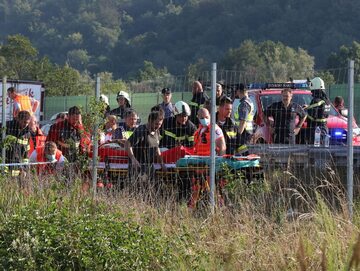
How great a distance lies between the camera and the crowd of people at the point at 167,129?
504 inches

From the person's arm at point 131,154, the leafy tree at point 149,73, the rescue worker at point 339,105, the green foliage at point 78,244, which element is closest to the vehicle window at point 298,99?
the rescue worker at point 339,105

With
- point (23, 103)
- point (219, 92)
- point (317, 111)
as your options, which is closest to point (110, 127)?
point (219, 92)

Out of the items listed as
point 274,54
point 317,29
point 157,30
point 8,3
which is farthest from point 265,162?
point 8,3

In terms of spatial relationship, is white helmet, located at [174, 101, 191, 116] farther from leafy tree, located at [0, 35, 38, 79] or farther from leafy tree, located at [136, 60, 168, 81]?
leafy tree, located at [0, 35, 38, 79]

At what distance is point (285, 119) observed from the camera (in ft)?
46.6

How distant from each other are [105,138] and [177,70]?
9765 centimetres

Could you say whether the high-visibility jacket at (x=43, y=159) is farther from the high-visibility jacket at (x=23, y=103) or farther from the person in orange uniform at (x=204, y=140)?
the high-visibility jacket at (x=23, y=103)

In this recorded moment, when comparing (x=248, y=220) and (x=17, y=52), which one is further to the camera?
(x=17, y=52)

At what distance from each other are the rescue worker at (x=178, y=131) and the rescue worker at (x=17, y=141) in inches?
71.5

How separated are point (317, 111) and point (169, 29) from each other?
11085cm

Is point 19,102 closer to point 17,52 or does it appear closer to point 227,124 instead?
point 227,124

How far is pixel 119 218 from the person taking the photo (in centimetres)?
917

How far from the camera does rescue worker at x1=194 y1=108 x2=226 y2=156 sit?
492 inches

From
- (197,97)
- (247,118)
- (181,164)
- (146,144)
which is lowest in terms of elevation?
(181,164)
